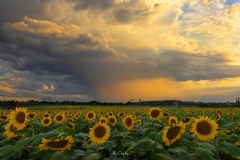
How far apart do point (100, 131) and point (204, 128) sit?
77.3 inches

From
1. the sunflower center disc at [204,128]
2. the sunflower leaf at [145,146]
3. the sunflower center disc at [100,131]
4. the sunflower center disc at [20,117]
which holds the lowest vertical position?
the sunflower leaf at [145,146]

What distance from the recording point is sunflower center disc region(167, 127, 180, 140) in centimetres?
459

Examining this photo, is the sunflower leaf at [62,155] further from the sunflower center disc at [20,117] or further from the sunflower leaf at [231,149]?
the sunflower leaf at [231,149]

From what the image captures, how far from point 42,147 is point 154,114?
162 inches

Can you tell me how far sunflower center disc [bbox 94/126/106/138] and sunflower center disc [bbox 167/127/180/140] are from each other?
4.12 feet

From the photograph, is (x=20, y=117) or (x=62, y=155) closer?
(x=62, y=155)

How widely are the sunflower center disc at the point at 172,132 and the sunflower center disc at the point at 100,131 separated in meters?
1.25

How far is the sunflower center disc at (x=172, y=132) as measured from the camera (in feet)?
15.1

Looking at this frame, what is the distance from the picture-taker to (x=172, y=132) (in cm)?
461

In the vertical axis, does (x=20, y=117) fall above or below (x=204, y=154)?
above

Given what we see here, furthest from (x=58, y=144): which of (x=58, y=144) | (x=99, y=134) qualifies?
(x=99, y=134)

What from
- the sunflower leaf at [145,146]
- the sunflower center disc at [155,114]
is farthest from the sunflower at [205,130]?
the sunflower center disc at [155,114]

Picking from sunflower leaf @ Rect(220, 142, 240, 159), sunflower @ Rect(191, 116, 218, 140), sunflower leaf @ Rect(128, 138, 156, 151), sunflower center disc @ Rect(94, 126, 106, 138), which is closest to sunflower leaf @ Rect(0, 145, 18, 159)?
sunflower center disc @ Rect(94, 126, 106, 138)

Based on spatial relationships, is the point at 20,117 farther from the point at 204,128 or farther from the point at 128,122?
the point at 204,128
